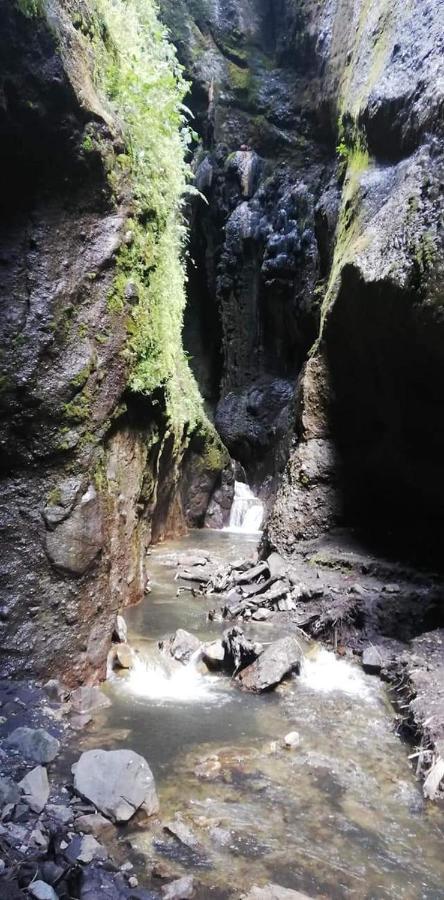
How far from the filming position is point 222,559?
10.2 meters

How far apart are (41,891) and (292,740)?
2.27 m

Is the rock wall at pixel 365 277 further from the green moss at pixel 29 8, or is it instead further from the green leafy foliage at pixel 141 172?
the green moss at pixel 29 8

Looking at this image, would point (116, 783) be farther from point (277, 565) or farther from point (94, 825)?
point (277, 565)

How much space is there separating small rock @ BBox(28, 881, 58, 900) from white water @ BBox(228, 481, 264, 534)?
12.8 meters

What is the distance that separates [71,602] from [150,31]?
332 inches

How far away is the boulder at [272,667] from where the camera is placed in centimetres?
505

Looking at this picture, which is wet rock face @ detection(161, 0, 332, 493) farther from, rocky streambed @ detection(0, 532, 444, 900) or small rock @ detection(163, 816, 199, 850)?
small rock @ detection(163, 816, 199, 850)

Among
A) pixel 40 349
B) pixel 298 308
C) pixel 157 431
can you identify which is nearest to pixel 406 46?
pixel 157 431

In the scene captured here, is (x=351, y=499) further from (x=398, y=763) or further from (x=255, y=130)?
(x=255, y=130)

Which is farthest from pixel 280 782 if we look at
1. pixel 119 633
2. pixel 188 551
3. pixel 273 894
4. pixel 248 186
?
pixel 248 186

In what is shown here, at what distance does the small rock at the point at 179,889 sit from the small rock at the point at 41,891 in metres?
0.53

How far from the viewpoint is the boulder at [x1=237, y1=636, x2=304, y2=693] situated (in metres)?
5.05

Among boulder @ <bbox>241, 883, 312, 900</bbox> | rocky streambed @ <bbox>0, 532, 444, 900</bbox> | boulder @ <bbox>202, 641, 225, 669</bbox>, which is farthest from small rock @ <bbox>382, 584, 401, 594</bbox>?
boulder @ <bbox>241, 883, 312, 900</bbox>

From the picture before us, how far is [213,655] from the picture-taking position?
5.47m
